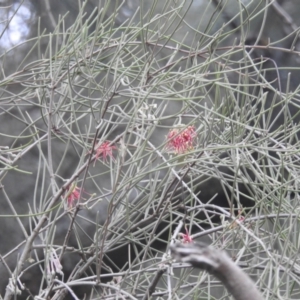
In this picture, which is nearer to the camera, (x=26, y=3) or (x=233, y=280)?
(x=233, y=280)

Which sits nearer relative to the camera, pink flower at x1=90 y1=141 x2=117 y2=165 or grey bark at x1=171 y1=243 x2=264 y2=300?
grey bark at x1=171 y1=243 x2=264 y2=300

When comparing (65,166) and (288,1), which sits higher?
(288,1)

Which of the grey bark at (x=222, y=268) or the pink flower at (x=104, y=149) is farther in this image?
the pink flower at (x=104, y=149)

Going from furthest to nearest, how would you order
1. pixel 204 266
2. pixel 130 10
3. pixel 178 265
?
pixel 130 10 < pixel 178 265 < pixel 204 266

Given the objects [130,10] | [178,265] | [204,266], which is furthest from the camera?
[130,10]

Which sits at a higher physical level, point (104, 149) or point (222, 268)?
point (222, 268)

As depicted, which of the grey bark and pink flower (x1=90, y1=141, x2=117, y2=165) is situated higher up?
the grey bark

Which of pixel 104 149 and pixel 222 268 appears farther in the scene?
pixel 104 149

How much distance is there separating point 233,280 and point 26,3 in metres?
1.85

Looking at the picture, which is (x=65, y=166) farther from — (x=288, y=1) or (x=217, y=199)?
(x=288, y=1)

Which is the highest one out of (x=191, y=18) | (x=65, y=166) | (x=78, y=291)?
(x=191, y=18)

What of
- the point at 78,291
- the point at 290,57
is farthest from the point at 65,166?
the point at 290,57

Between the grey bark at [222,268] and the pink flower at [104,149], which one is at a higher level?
the grey bark at [222,268]

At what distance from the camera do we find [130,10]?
200 cm
